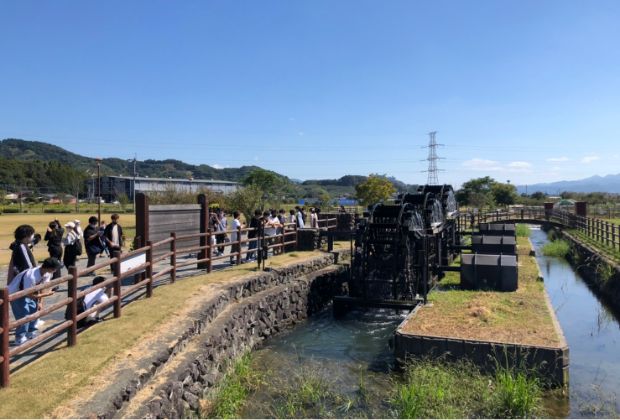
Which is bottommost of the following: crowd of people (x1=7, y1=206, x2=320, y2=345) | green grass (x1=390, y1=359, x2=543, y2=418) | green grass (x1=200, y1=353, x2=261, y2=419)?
green grass (x1=200, y1=353, x2=261, y2=419)

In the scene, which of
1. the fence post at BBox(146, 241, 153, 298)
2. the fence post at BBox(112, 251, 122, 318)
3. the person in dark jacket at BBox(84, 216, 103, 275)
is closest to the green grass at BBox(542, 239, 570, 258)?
the fence post at BBox(146, 241, 153, 298)

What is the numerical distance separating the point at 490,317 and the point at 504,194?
2219 inches

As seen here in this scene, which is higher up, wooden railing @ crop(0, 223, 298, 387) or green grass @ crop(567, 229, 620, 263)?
wooden railing @ crop(0, 223, 298, 387)

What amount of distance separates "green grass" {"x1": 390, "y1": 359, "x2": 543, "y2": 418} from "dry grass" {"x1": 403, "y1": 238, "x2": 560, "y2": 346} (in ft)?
3.07

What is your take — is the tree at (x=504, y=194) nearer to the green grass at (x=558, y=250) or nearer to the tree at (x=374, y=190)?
the tree at (x=374, y=190)

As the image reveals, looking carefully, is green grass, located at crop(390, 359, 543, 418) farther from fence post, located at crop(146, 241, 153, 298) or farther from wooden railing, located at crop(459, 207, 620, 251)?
wooden railing, located at crop(459, 207, 620, 251)

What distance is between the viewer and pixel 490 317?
9.33 metres

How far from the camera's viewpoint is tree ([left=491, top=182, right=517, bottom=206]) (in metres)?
61.5

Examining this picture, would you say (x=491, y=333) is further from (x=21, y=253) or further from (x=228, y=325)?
(x=21, y=253)

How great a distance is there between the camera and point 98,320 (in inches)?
301

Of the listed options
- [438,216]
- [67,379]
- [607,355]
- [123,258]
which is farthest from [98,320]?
[438,216]

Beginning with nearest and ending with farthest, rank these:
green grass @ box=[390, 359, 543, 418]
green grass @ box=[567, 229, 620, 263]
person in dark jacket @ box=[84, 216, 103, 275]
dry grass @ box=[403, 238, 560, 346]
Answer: green grass @ box=[390, 359, 543, 418] → dry grass @ box=[403, 238, 560, 346] → person in dark jacket @ box=[84, 216, 103, 275] → green grass @ box=[567, 229, 620, 263]

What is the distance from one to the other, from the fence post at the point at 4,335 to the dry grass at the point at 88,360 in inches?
4.8

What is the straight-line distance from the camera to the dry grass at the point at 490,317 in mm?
8227
